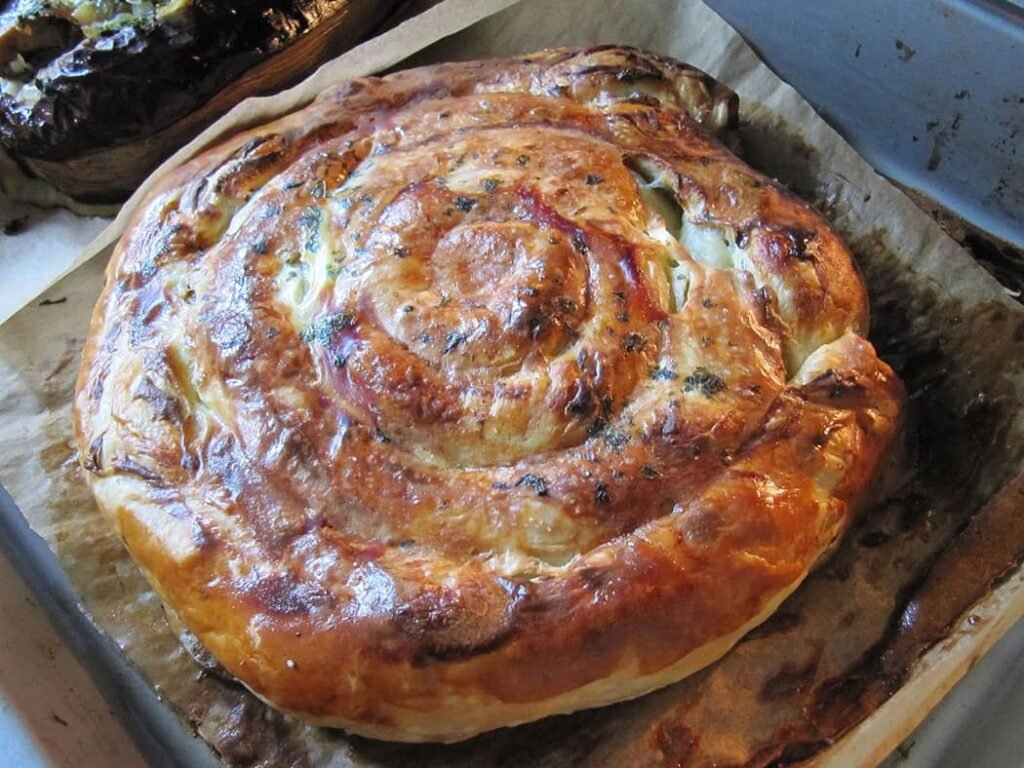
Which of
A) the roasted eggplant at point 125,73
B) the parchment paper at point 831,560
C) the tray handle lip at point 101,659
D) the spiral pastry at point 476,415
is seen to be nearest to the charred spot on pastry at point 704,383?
the spiral pastry at point 476,415

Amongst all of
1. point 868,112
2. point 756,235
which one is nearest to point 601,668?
point 756,235

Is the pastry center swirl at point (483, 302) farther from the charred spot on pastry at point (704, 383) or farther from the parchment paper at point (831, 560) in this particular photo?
the parchment paper at point (831, 560)

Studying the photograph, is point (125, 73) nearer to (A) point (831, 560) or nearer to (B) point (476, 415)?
(B) point (476, 415)

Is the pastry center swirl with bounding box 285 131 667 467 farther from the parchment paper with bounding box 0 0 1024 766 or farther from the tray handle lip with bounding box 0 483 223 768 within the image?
the tray handle lip with bounding box 0 483 223 768

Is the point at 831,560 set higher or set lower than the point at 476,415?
lower

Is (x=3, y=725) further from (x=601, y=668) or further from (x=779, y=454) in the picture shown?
(x=779, y=454)

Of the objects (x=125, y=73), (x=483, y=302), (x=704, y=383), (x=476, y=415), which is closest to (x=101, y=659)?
(x=476, y=415)
